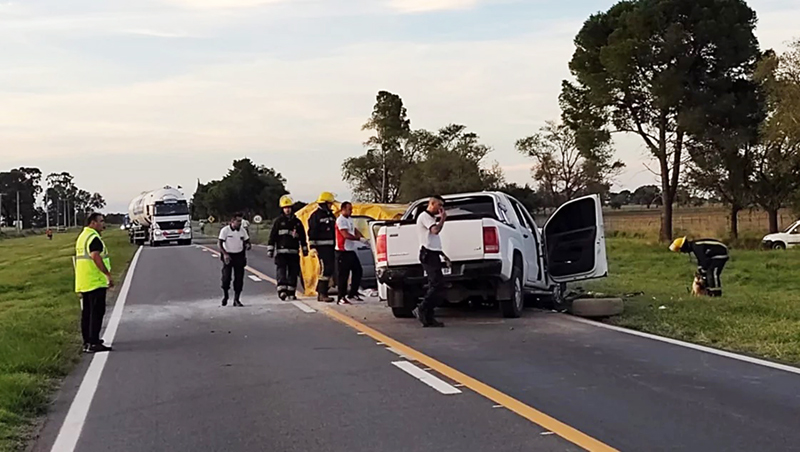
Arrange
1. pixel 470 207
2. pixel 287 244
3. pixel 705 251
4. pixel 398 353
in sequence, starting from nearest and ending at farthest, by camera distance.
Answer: pixel 398 353, pixel 470 207, pixel 705 251, pixel 287 244

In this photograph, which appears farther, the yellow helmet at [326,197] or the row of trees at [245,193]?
the row of trees at [245,193]

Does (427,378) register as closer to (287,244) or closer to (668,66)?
(287,244)

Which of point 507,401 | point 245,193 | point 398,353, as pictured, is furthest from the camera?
point 245,193

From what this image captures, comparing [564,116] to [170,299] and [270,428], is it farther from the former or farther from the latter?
[270,428]

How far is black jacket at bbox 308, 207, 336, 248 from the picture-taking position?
1756cm

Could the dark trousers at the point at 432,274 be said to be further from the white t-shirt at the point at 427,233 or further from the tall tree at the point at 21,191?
the tall tree at the point at 21,191

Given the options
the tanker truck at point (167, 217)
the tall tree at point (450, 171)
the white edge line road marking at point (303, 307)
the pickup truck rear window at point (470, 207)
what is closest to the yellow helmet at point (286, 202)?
the white edge line road marking at point (303, 307)

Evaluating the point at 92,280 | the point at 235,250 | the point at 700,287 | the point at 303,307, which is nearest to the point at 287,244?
the point at 235,250

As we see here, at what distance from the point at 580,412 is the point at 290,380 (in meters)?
2.99

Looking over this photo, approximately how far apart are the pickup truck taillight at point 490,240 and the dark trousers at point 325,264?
4.33m

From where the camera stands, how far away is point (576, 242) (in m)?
16.4

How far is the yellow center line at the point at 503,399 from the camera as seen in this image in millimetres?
6804

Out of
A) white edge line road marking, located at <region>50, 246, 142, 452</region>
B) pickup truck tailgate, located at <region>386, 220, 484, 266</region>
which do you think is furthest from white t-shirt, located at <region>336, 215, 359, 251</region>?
white edge line road marking, located at <region>50, 246, 142, 452</region>

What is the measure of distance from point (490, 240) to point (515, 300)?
3.31ft
